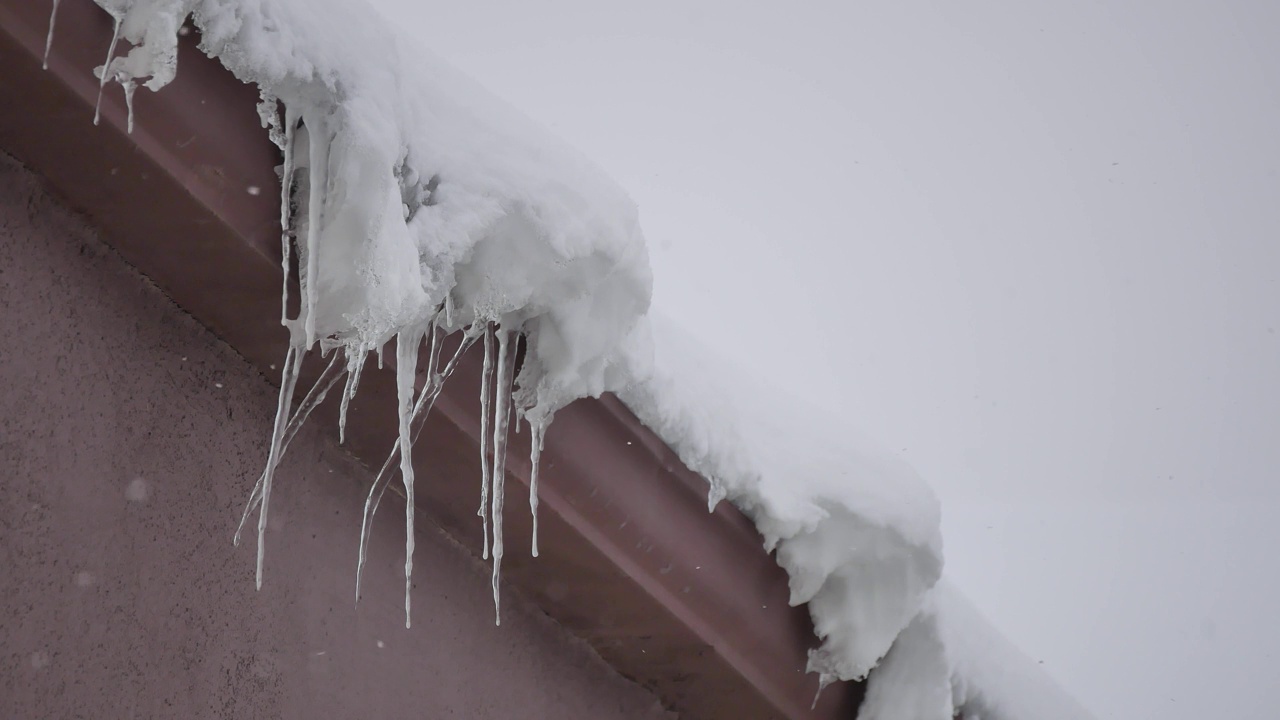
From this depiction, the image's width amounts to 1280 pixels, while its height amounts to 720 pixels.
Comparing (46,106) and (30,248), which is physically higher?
(46,106)

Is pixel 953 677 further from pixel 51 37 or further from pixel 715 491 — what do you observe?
pixel 51 37

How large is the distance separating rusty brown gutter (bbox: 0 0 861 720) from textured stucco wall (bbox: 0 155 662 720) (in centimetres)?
6

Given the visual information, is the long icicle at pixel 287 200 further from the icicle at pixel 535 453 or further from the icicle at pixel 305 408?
the icicle at pixel 535 453

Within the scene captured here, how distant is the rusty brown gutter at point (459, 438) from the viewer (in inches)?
38.3

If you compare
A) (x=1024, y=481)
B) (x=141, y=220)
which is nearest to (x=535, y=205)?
(x=141, y=220)

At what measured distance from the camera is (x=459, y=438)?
121 centimetres

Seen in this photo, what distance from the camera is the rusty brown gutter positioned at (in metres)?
0.97

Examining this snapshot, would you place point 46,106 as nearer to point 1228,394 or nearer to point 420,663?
point 420,663

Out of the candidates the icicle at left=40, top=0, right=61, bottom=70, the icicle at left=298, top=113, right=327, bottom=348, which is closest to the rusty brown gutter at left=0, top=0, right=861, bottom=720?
the icicle at left=40, top=0, right=61, bottom=70

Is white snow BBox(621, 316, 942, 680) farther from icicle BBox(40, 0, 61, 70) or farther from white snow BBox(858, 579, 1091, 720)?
icicle BBox(40, 0, 61, 70)

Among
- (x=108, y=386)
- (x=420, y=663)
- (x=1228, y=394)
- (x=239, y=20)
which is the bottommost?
(x=420, y=663)

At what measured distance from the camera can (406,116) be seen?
1032 mm

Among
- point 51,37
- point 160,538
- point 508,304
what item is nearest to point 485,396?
point 508,304

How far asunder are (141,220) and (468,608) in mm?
792
